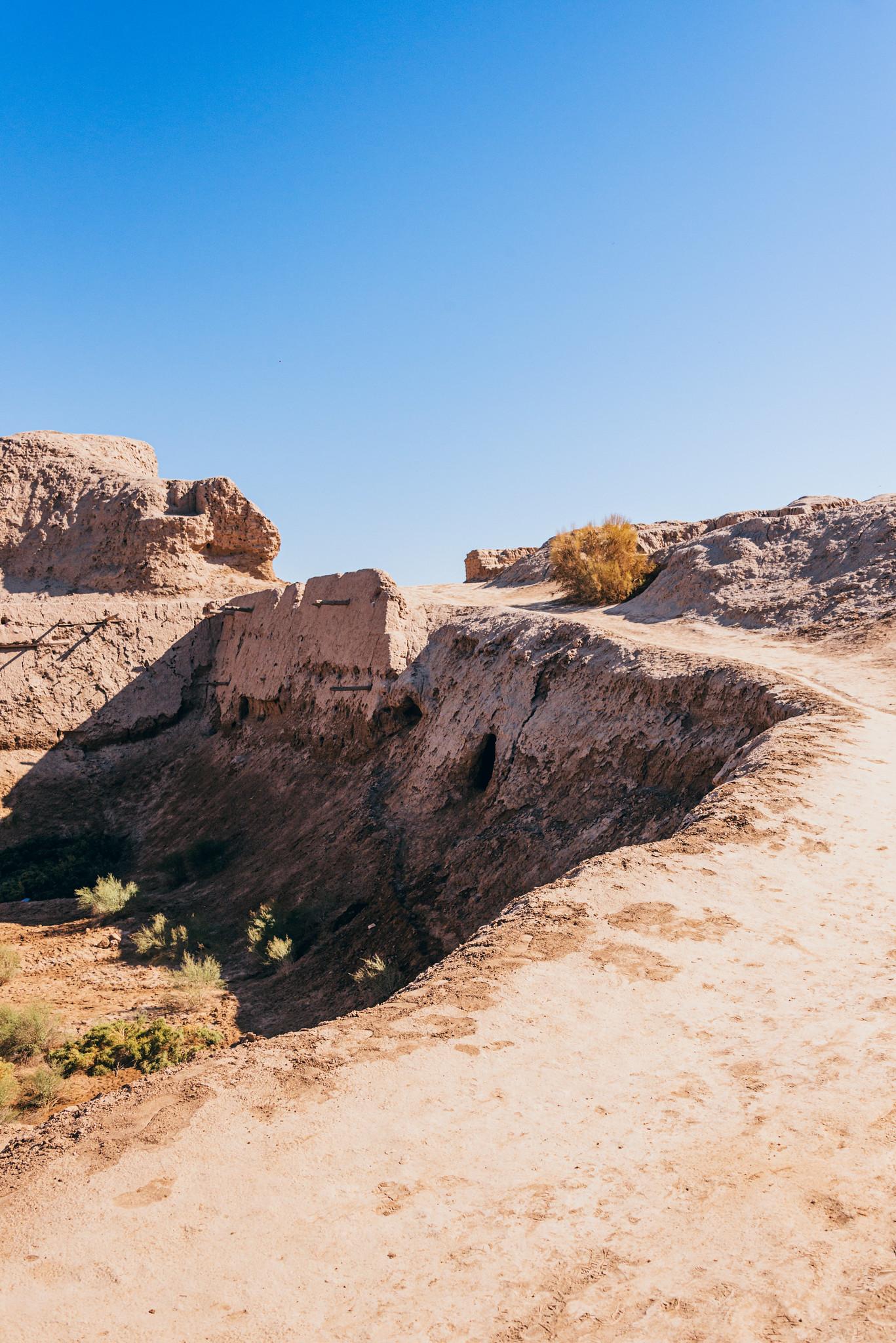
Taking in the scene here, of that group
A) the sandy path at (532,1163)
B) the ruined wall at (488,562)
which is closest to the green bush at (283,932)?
the sandy path at (532,1163)

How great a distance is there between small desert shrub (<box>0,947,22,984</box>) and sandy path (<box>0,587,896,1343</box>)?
6.79 metres

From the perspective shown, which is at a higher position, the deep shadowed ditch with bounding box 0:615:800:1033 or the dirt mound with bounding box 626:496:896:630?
the dirt mound with bounding box 626:496:896:630

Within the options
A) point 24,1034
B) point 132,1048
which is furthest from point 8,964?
point 132,1048

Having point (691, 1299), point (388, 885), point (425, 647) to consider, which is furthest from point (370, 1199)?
point (425, 647)

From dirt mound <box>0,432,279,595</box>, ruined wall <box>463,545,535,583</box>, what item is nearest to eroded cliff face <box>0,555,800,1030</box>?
dirt mound <box>0,432,279,595</box>

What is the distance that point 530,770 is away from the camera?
31.9 feet

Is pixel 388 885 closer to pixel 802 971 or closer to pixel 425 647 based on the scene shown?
pixel 425 647

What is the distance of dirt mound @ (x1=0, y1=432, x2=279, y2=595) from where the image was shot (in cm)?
1791

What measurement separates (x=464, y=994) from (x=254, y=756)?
11466 millimetres

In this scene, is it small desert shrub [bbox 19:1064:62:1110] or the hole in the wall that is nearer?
small desert shrub [bbox 19:1064:62:1110]

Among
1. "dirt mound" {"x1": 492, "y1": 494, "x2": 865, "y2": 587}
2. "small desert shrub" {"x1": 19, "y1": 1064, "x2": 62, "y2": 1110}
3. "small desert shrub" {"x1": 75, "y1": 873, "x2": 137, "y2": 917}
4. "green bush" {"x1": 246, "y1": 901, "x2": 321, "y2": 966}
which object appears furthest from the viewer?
"dirt mound" {"x1": 492, "y1": 494, "x2": 865, "y2": 587}

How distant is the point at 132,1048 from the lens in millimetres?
7016

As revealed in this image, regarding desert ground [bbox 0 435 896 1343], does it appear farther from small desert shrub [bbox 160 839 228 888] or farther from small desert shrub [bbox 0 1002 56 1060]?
small desert shrub [bbox 0 1002 56 1060]

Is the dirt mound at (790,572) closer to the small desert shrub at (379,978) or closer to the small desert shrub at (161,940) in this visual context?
the small desert shrub at (379,978)
